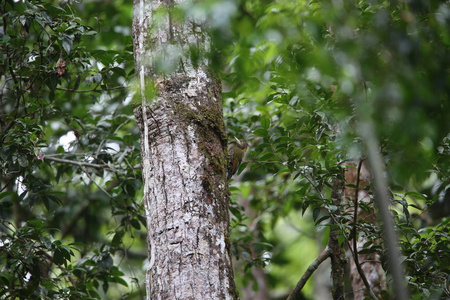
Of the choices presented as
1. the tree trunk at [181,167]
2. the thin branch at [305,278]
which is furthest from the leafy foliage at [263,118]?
the tree trunk at [181,167]

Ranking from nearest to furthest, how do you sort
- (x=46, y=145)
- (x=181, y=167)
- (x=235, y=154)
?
(x=181, y=167)
(x=46, y=145)
(x=235, y=154)

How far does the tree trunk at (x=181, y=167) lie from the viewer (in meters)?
2.18

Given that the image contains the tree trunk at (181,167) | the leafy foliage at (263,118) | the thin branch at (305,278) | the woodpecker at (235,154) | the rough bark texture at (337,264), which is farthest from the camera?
the woodpecker at (235,154)

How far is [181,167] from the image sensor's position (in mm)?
2367

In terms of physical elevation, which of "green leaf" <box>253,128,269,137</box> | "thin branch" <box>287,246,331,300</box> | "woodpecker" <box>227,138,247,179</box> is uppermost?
"woodpecker" <box>227,138,247,179</box>

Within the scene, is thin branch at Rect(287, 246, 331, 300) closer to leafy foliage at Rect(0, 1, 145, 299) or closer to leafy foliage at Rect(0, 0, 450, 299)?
leafy foliage at Rect(0, 0, 450, 299)

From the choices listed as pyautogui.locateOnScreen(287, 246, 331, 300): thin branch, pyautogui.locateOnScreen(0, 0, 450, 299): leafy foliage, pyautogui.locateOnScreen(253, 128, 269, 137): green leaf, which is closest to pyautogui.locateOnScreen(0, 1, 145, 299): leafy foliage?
pyautogui.locateOnScreen(0, 0, 450, 299): leafy foliage

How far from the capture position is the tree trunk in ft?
7.15

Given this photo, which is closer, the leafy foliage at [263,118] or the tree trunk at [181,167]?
the leafy foliage at [263,118]

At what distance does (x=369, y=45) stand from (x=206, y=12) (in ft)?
1.55

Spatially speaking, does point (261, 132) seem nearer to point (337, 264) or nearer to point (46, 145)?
point (337, 264)

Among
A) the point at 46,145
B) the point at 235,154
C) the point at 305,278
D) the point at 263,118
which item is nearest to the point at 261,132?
the point at 263,118

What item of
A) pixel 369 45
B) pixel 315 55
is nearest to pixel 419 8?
pixel 369 45

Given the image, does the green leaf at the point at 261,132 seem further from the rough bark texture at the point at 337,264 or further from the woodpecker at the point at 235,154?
the woodpecker at the point at 235,154
